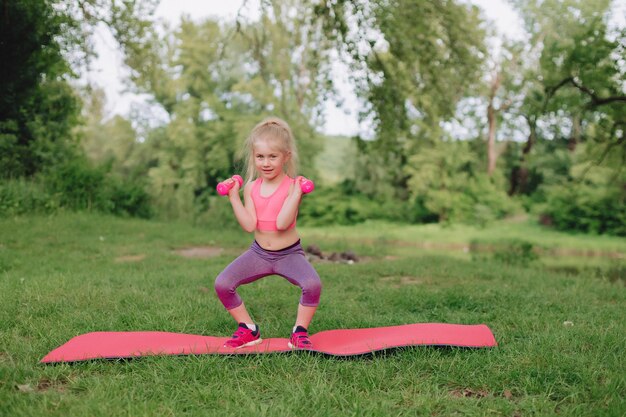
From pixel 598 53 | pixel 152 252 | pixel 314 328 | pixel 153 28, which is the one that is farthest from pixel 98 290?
pixel 153 28

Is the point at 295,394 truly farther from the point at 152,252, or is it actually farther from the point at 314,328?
the point at 152,252

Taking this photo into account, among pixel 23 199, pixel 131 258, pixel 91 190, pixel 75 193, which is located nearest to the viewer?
pixel 131 258

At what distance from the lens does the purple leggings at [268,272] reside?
12.2ft

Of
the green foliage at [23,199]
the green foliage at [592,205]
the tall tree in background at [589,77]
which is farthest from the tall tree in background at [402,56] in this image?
the green foliage at [592,205]

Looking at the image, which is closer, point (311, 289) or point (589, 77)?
point (311, 289)

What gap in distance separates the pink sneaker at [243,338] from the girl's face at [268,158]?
1020 millimetres

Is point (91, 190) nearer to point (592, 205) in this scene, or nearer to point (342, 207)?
point (342, 207)

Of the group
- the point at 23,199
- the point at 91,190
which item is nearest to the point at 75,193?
the point at 91,190

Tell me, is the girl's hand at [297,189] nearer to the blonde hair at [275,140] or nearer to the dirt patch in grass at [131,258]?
the blonde hair at [275,140]

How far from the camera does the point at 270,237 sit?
3.77 m

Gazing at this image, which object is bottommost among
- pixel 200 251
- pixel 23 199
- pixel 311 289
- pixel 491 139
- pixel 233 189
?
pixel 200 251

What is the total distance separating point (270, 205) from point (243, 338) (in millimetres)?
882

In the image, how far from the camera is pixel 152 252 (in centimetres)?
968

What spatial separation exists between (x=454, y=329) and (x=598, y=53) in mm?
7899
